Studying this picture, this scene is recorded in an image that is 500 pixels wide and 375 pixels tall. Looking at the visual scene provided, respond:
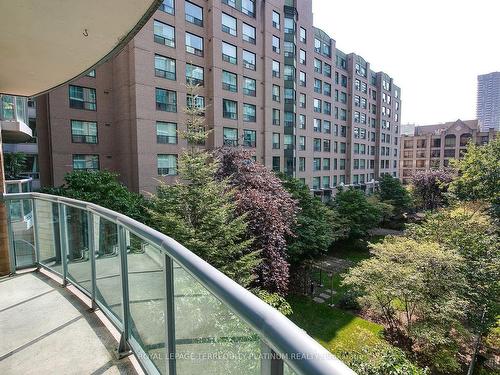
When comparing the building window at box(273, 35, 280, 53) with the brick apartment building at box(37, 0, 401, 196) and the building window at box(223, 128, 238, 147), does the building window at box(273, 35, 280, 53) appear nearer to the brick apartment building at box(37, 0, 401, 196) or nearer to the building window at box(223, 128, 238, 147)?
the brick apartment building at box(37, 0, 401, 196)

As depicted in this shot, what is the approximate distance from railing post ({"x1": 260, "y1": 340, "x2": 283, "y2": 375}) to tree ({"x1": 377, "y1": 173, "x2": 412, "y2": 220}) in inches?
1440

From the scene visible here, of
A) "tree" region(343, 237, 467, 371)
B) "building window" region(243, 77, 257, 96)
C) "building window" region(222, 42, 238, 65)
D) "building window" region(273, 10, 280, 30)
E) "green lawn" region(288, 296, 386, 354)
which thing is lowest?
"green lawn" region(288, 296, 386, 354)

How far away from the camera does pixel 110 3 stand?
8.48 ft

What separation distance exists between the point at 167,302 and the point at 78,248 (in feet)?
8.27

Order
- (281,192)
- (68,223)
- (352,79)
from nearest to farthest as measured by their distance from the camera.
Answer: (68,223) → (281,192) → (352,79)

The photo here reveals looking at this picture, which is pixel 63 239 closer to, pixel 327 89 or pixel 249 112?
pixel 249 112

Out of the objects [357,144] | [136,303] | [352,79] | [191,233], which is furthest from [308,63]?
[136,303]

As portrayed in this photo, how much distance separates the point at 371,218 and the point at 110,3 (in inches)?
1045

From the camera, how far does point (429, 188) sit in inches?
1406

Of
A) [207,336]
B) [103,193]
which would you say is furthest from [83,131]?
[207,336]

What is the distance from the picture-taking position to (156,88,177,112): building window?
2169 centimetres

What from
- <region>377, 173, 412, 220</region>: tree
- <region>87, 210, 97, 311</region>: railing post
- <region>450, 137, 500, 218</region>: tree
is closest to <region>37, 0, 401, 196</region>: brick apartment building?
<region>377, 173, 412, 220</region>: tree

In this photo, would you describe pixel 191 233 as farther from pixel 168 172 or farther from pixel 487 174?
pixel 487 174

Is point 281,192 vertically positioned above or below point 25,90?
below
